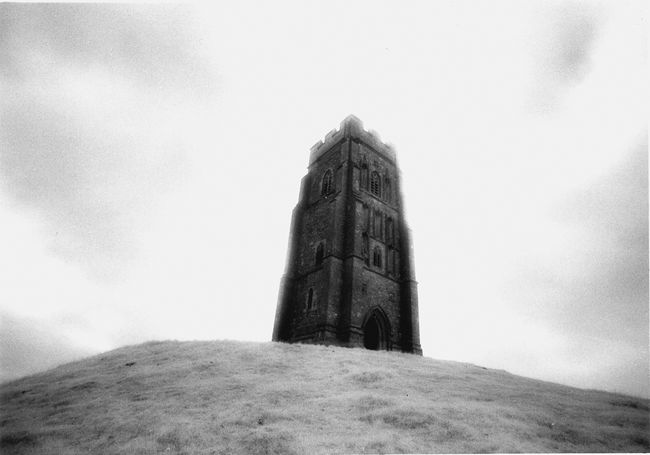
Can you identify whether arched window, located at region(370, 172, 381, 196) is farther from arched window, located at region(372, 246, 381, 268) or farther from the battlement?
arched window, located at region(372, 246, 381, 268)

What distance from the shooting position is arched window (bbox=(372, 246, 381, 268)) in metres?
23.1

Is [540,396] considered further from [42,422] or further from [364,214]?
[364,214]

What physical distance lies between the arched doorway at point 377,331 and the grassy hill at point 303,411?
7.19 metres

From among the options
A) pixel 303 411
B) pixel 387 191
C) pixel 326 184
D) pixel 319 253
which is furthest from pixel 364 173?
pixel 303 411

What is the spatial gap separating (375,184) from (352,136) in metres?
4.04

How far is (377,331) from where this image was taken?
21266 millimetres

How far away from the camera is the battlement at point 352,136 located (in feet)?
86.9

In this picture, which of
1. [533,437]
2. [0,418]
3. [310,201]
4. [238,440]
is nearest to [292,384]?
[238,440]

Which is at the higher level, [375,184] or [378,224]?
[375,184]

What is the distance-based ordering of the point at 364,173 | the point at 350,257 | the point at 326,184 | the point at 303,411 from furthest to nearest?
the point at 326,184, the point at 364,173, the point at 350,257, the point at 303,411

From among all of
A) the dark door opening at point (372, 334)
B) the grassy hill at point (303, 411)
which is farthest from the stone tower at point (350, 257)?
the grassy hill at point (303, 411)

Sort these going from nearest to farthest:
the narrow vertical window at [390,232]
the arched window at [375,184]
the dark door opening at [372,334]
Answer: the dark door opening at [372,334] < the narrow vertical window at [390,232] < the arched window at [375,184]

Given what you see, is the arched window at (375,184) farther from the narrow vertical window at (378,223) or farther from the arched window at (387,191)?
A: the narrow vertical window at (378,223)

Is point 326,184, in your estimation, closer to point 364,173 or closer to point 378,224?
point 364,173
